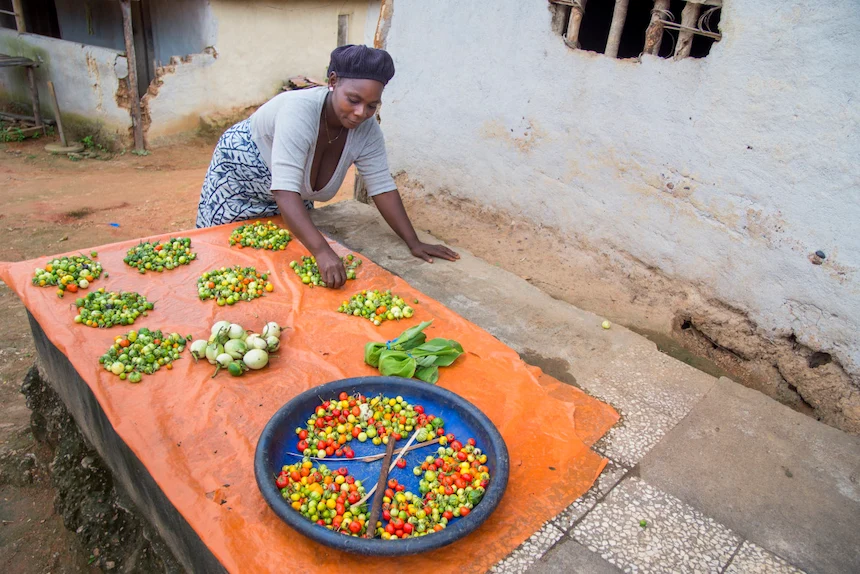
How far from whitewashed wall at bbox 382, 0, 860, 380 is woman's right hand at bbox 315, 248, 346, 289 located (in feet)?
5.57

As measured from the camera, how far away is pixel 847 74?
8.91 ft

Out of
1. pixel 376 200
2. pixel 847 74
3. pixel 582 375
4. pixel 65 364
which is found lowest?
pixel 65 364

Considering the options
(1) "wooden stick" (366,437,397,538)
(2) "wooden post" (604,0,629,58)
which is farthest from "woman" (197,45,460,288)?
(2) "wooden post" (604,0,629,58)

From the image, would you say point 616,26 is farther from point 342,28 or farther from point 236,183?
point 342,28

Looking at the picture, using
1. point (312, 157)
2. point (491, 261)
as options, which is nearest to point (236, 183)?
point (312, 157)

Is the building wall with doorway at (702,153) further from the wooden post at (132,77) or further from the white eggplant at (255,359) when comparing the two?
the wooden post at (132,77)

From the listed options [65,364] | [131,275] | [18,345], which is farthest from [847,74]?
[18,345]

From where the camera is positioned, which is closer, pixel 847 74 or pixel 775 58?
pixel 847 74

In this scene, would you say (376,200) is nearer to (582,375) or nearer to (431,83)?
(431,83)

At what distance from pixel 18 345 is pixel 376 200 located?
325cm

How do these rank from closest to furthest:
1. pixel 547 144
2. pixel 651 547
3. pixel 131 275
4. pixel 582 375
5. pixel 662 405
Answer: pixel 651 547, pixel 662 405, pixel 582 375, pixel 131 275, pixel 547 144

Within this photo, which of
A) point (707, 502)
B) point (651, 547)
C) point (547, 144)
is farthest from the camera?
point (547, 144)

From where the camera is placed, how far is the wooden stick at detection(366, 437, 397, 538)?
185 cm

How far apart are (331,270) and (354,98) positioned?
2.98 feet
